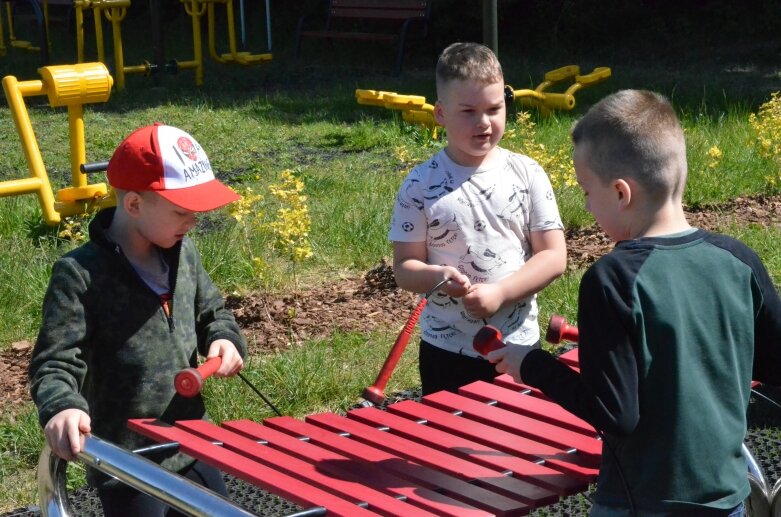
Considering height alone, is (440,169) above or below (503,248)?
above

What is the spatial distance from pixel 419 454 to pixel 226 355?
521 mm

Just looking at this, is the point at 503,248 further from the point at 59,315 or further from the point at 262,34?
the point at 262,34

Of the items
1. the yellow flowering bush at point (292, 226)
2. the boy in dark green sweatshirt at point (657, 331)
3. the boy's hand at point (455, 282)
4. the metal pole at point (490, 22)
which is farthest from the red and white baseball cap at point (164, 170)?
the metal pole at point (490, 22)

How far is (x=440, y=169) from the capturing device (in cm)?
314

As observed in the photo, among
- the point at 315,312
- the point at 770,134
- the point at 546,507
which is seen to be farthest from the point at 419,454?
the point at 770,134

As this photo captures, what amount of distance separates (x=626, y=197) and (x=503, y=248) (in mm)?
1085

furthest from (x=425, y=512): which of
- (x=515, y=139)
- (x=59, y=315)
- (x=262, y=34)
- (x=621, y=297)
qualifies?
(x=262, y=34)

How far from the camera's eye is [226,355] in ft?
8.75

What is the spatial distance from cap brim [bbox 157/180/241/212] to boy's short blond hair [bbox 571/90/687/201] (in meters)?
0.91

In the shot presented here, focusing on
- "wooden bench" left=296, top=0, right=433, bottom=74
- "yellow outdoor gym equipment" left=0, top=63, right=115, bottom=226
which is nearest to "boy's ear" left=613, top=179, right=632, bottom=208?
"yellow outdoor gym equipment" left=0, top=63, right=115, bottom=226

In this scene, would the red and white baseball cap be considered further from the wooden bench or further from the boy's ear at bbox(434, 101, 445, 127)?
the wooden bench

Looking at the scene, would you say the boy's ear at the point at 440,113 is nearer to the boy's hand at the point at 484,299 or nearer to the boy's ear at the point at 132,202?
the boy's hand at the point at 484,299

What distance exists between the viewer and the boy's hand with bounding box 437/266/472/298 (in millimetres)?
2939

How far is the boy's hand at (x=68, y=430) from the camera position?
7.66ft
